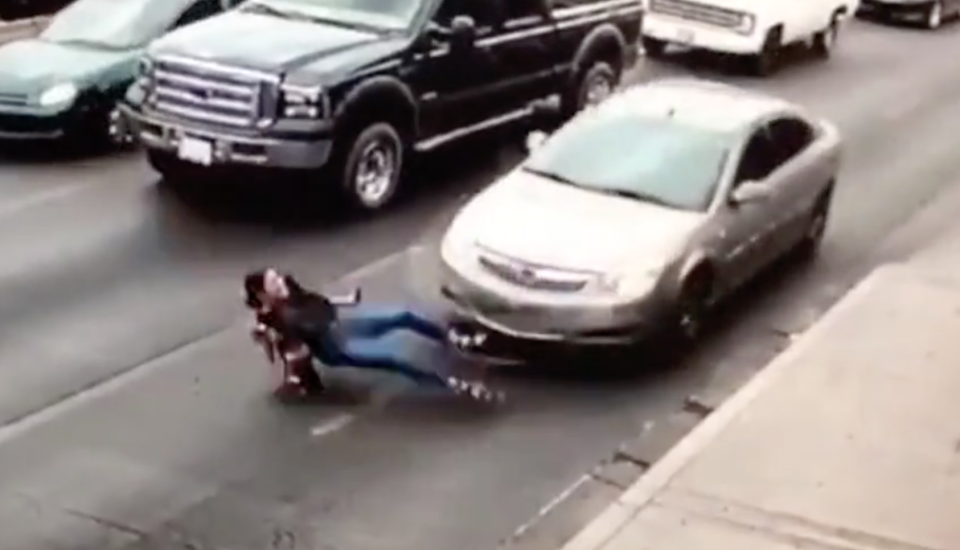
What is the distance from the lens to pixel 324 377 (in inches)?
442

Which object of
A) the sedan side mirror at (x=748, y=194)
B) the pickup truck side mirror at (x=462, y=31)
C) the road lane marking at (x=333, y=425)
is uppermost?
the pickup truck side mirror at (x=462, y=31)

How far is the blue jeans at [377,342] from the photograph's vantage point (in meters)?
10.9

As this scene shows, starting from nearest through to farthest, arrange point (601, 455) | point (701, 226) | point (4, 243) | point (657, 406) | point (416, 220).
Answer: point (601, 455) < point (657, 406) < point (701, 226) < point (4, 243) < point (416, 220)

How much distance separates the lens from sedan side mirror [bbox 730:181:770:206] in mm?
12406

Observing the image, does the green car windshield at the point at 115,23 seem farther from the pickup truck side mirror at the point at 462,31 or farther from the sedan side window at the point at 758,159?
the sedan side window at the point at 758,159

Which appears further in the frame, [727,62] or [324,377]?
[727,62]

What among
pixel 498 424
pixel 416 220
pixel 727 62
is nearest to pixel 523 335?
pixel 498 424

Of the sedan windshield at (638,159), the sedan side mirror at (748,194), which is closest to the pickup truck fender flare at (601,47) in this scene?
the sedan windshield at (638,159)

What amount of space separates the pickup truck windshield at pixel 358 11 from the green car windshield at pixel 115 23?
1.94m

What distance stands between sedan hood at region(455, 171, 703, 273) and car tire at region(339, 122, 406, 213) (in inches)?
96.7

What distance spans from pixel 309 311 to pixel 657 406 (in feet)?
7.40

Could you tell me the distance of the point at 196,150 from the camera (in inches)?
576

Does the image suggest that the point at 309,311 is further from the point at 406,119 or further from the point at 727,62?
the point at 727,62

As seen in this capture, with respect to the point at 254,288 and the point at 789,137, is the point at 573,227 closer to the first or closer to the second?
the point at 254,288
